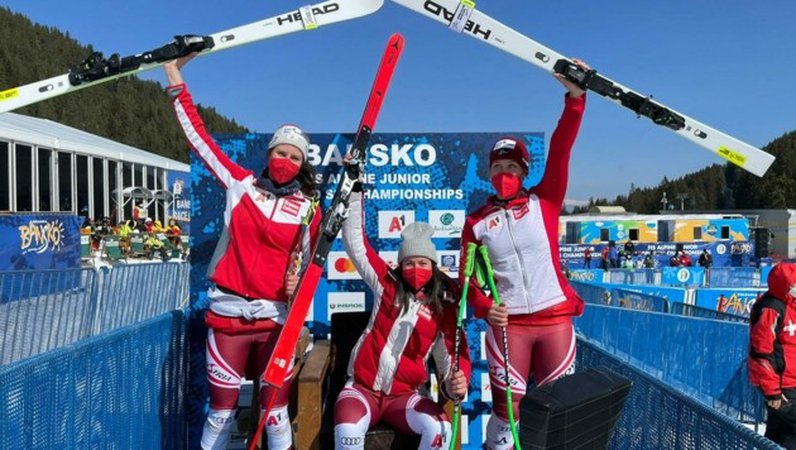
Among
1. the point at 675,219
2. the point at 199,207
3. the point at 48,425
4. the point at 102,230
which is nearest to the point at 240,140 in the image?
the point at 199,207

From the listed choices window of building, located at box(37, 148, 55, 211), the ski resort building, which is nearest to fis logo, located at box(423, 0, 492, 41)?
the ski resort building

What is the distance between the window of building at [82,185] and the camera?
21987 millimetres

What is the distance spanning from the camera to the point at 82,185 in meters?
22.4

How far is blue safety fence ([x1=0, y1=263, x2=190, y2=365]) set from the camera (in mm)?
4898

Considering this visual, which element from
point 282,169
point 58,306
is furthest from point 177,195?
point 282,169

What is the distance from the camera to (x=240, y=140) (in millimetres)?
4305

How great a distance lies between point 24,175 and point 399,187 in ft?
60.4

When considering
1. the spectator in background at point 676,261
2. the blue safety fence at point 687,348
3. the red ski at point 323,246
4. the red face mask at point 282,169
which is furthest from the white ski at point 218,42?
the spectator in background at point 676,261

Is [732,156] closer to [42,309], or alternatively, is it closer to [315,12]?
[315,12]

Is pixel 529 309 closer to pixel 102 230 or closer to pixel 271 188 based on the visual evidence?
pixel 271 188

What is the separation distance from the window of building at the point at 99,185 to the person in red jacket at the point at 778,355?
949 inches

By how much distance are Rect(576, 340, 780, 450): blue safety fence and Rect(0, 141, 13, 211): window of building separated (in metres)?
19.2

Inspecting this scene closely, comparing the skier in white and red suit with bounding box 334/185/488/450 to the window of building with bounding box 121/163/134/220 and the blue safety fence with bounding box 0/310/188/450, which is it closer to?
the blue safety fence with bounding box 0/310/188/450

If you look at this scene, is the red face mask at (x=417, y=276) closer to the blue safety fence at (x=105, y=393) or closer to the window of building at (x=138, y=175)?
the blue safety fence at (x=105, y=393)
